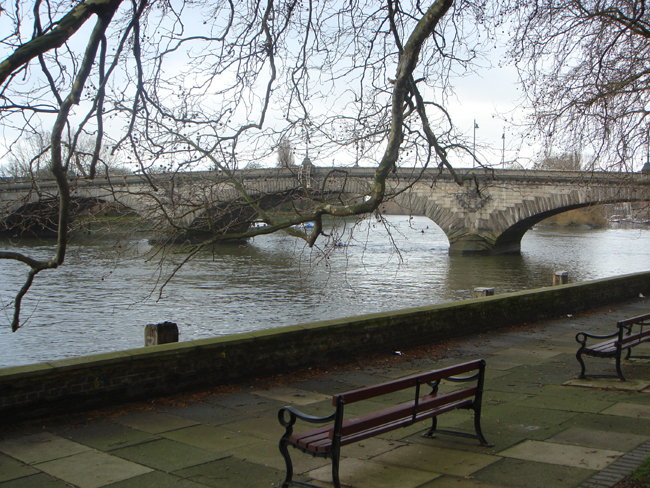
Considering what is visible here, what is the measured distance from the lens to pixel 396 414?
13.5 ft

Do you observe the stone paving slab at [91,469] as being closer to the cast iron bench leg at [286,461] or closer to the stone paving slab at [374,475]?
the cast iron bench leg at [286,461]

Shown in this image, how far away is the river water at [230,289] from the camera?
1248cm

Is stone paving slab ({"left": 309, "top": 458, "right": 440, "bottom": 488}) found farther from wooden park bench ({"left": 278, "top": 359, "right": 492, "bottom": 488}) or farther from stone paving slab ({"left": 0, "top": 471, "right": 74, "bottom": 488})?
stone paving slab ({"left": 0, "top": 471, "right": 74, "bottom": 488})

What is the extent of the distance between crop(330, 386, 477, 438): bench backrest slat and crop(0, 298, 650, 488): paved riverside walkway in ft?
1.17

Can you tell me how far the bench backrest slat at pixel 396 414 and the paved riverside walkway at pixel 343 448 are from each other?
357 mm

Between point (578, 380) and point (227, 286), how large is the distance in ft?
48.9

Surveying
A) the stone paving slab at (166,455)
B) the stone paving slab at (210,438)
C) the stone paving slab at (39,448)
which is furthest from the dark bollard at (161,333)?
the stone paving slab at (166,455)

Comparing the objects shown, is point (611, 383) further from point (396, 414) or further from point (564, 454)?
point (396, 414)

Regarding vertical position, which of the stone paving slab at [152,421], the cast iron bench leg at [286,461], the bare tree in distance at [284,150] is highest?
the bare tree in distance at [284,150]

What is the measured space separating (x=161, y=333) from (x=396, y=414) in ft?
12.8

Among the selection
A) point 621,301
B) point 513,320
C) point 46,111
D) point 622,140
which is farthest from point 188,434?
point 621,301

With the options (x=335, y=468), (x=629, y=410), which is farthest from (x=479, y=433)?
(x=629, y=410)

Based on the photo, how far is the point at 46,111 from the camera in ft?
16.5

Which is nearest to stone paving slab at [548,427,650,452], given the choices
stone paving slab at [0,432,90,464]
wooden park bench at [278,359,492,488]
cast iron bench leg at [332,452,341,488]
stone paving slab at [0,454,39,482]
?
wooden park bench at [278,359,492,488]
